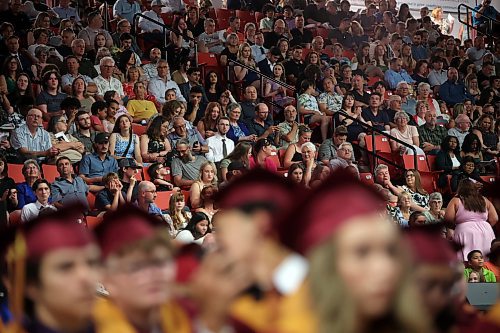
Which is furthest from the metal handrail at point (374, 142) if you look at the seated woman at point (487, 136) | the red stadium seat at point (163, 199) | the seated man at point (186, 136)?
the red stadium seat at point (163, 199)

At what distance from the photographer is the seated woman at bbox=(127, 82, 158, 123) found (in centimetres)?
971

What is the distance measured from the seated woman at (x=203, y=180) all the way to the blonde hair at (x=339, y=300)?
5901 millimetres

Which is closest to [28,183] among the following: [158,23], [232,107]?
[232,107]

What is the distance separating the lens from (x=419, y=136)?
11367 millimetres

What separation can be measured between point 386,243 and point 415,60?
41.8 feet

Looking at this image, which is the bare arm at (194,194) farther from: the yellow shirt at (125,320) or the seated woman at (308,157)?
the yellow shirt at (125,320)

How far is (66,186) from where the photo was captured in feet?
24.4

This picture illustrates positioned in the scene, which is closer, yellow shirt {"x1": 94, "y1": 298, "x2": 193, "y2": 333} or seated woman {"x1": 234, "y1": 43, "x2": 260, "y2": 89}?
yellow shirt {"x1": 94, "y1": 298, "x2": 193, "y2": 333}

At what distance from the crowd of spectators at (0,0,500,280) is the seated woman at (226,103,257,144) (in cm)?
2

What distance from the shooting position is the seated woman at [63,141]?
27.0ft

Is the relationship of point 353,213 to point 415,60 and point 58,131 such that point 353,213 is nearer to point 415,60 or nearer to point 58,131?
point 58,131

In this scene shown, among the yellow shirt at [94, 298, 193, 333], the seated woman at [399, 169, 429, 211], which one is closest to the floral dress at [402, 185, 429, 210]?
the seated woman at [399, 169, 429, 211]

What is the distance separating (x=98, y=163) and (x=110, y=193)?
71 centimetres

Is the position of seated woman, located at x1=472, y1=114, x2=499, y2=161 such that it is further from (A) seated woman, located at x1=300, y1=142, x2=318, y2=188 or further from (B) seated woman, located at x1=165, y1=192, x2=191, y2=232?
(B) seated woman, located at x1=165, y1=192, x2=191, y2=232
